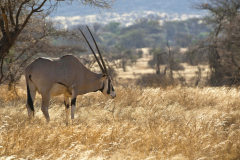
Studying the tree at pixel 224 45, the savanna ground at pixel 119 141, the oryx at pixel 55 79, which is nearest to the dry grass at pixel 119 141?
the savanna ground at pixel 119 141

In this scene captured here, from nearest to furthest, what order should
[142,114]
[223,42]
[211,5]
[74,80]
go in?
1. [74,80]
2. [142,114]
3. [223,42]
4. [211,5]

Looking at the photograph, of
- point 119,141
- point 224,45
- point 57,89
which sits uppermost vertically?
point 57,89

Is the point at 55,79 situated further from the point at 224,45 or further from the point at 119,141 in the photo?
the point at 224,45

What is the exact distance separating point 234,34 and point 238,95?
6670mm

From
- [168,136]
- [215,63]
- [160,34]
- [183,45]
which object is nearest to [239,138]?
[168,136]

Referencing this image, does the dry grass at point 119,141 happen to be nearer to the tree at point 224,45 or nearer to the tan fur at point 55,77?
the tan fur at point 55,77

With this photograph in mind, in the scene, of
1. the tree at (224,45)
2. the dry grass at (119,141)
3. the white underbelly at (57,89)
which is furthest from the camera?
the tree at (224,45)

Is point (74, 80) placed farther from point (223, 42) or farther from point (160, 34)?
point (160, 34)

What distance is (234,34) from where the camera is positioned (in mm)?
14578

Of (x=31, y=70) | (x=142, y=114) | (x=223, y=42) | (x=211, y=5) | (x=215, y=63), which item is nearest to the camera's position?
(x=31, y=70)

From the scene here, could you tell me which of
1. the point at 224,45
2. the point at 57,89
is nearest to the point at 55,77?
the point at 57,89

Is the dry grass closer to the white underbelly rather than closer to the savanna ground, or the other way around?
the savanna ground

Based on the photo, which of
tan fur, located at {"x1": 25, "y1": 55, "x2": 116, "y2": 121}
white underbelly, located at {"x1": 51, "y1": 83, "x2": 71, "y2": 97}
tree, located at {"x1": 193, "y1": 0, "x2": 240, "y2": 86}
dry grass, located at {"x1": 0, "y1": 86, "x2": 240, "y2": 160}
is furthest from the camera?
tree, located at {"x1": 193, "y1": 0, "x2": 240, "y2": 86}

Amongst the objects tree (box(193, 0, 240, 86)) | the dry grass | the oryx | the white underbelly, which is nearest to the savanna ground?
the dry grass
